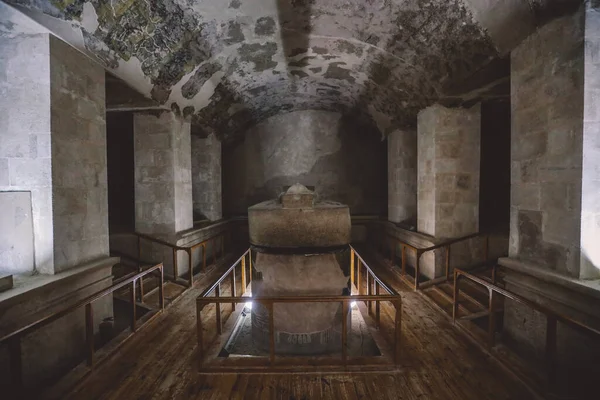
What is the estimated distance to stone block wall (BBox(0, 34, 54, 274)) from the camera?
3.69m

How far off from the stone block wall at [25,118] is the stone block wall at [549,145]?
546 centimetres

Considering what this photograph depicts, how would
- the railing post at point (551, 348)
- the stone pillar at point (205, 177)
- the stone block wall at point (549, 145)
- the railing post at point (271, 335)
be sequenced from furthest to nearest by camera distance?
the stone pillar at point (205, 177)
the railing post at point (271, 335)
the stone block wall at point (549, 145)
the railing post at point (551, 348)

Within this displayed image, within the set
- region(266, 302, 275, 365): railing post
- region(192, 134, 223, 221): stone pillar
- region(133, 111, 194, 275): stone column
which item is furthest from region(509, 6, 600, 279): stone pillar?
region(192, 134, 223, 221): stone pillar

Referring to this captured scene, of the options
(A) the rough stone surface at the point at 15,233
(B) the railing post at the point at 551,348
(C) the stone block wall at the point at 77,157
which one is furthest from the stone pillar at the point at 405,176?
(A) the rough stone surface at the point at 15,233

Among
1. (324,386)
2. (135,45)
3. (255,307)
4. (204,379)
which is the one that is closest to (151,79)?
(135,45)

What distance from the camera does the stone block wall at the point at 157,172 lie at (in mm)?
7020

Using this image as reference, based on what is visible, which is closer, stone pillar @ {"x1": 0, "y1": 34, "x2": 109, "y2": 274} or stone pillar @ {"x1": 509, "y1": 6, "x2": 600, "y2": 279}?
stone pillar @ {"x1": 509, "y1": 6, "x2": 600, "y2": 279}

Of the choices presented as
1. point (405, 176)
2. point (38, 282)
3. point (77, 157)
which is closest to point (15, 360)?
point (38, 282)

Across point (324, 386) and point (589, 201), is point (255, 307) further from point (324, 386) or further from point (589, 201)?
point (589, 201)

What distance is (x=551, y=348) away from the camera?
2748 mm

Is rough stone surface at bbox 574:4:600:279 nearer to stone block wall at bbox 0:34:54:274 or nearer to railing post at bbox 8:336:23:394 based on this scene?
railing post at bbox 8:336:23:394

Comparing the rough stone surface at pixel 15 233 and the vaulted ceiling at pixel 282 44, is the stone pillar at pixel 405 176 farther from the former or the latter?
the rough stone surface at pixel 15 233

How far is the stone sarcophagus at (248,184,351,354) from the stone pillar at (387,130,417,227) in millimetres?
5119

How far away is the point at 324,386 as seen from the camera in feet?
10.3
